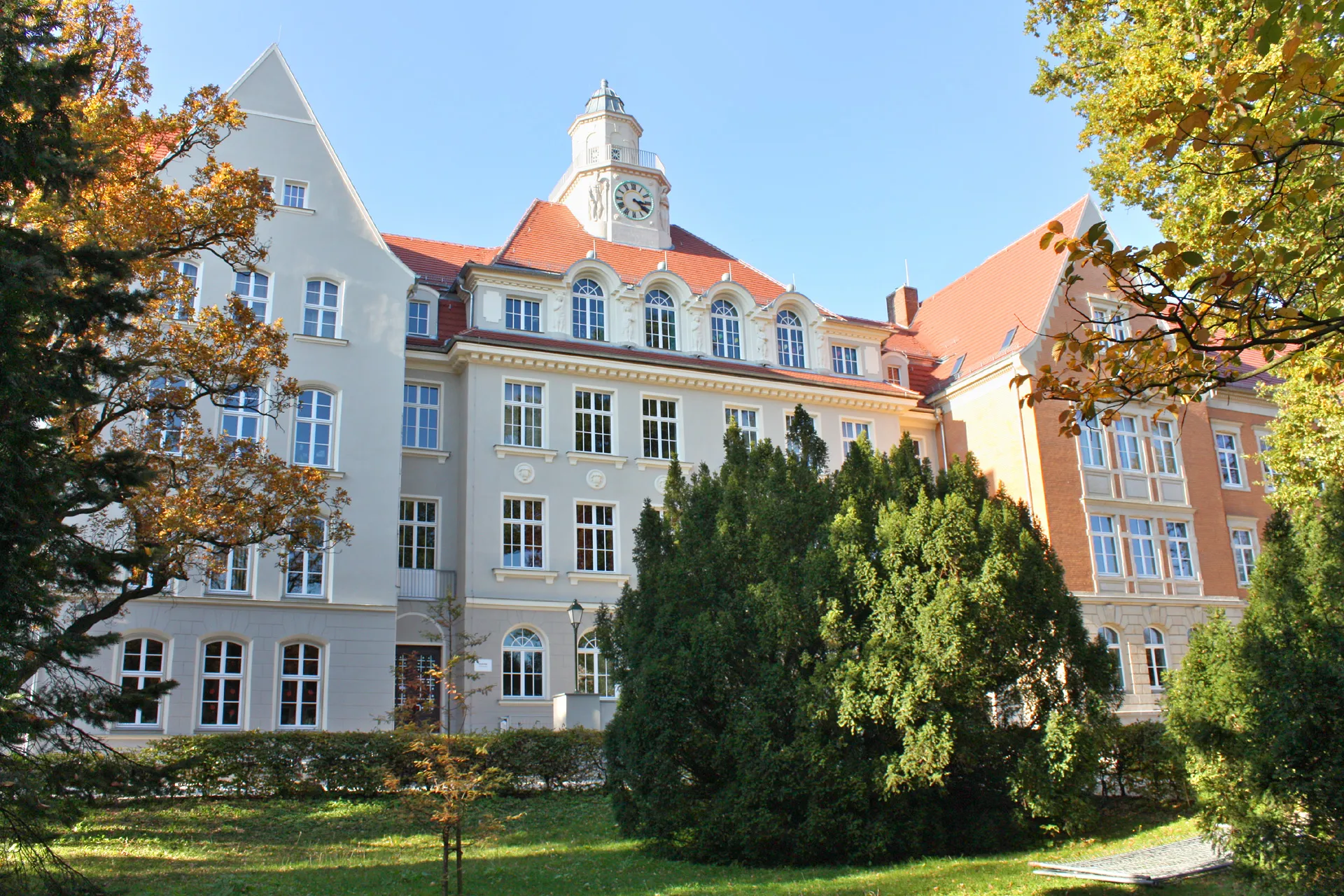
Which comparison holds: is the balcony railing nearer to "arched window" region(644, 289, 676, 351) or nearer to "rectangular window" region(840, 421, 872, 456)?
"arched window" region(644, 289, 676, 351)

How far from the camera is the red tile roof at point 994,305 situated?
33688 millimetres

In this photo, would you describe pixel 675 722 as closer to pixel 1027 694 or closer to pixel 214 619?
pixel 1027 694

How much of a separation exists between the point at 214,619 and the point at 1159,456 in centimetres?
2725

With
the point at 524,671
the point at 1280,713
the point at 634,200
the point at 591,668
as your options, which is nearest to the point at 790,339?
the point at 634,200

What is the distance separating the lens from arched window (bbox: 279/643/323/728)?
75.8ft

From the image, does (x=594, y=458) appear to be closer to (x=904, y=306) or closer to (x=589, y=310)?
(x=589, y=310)

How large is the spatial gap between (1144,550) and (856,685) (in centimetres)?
2246

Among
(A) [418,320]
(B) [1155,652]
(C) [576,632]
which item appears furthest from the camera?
(B) [1155,652]

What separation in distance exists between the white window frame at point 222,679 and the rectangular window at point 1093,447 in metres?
23.4

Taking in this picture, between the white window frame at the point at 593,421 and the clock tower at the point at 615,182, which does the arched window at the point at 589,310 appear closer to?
the white window frame at the point at 593,421

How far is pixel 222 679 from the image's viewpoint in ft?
74.4

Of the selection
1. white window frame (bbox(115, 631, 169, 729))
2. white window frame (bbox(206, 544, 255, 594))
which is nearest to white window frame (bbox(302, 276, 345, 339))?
white window frame (bbox(206, 544, 255, 594))

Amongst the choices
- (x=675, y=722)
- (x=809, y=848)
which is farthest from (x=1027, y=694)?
(x=675, y=722)

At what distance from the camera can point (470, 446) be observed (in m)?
27.2
